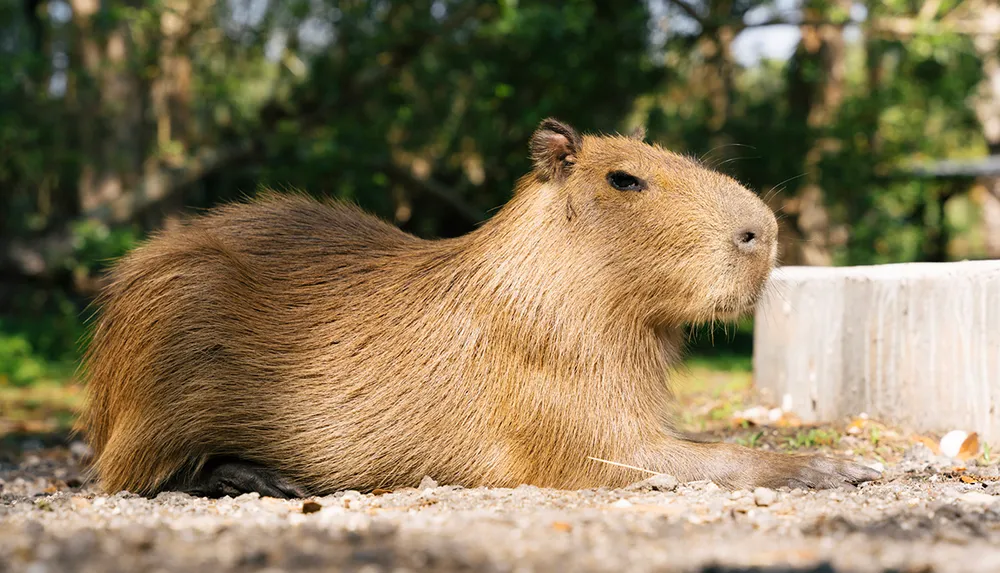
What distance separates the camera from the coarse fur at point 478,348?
355cm

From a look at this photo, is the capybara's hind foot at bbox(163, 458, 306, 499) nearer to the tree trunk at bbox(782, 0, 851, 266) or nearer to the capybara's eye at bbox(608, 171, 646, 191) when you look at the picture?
the capybara's eye at bbox(608, 171, 646, 191)

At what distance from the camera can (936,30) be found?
28.2 ft

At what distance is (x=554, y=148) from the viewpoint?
3846mm

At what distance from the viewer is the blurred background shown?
927 cm

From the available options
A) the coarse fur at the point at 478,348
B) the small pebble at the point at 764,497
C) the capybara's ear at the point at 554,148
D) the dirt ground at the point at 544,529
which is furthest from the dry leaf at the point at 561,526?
the capybara's ear at the point at 554,148

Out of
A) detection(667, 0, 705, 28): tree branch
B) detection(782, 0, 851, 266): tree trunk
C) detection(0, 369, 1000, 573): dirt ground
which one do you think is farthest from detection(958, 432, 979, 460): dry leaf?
detection(782, 0, 851, 266): tree trunk

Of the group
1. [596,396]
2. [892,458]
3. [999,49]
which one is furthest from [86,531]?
[999,49]

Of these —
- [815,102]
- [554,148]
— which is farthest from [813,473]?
[815,102]

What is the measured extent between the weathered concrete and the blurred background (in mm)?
2627

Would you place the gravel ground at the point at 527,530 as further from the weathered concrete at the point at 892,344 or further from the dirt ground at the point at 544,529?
the weathered concrete at the point at 892,344

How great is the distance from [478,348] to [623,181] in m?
0.81

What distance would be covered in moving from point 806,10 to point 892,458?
22.5 feet

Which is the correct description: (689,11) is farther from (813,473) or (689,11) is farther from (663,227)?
(813,473)

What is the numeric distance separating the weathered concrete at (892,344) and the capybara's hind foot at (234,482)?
6.32 feet
